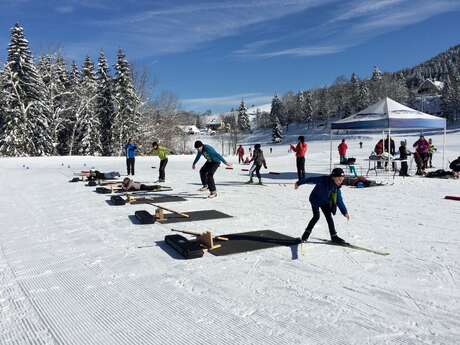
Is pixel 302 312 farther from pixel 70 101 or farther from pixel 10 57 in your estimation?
pixel 70 101

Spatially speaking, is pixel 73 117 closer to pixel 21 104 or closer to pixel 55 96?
pixel 55 96

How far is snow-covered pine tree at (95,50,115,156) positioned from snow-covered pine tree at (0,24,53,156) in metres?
7.13

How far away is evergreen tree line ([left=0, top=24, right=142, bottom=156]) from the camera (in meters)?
37.3

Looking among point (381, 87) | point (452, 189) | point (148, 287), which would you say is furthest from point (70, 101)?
point (381, 87)

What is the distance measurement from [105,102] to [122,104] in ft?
6.75

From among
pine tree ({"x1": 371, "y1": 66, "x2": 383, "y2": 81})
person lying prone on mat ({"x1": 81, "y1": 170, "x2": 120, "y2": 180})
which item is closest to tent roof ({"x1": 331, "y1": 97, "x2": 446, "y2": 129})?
person lying prone on mat ({"x1": 81, "y1": 170, "x2": 120, "y2": 180})

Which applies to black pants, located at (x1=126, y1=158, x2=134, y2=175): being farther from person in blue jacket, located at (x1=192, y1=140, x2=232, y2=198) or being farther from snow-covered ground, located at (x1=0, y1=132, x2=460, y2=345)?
snow-covered ground, located at (x1=0, y1=132, x2=460, y2=345)

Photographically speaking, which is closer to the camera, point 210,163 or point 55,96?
point 210,163

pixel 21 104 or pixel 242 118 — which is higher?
pixel 242 118

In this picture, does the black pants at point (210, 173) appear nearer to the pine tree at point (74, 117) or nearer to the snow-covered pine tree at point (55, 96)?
the snow-covered pine tree at point (55, 96)

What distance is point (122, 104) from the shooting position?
4512cm

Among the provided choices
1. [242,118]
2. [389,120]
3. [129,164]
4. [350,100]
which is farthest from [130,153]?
[242,118]

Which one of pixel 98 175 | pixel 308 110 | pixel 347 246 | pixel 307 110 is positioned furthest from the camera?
pixel 307 110

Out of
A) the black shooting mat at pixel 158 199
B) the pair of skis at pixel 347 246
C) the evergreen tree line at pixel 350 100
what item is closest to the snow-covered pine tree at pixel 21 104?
the black shooting mat at pixel 158 199
